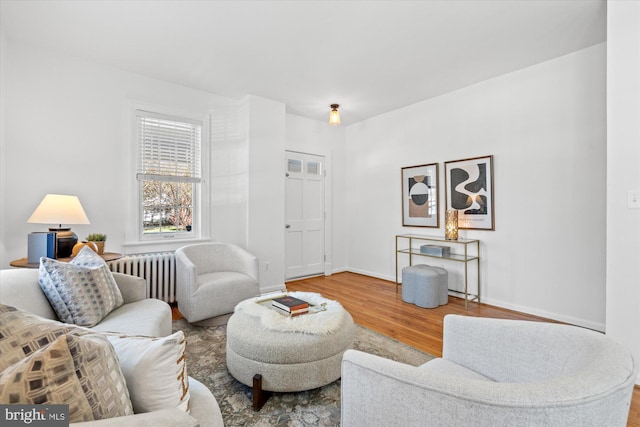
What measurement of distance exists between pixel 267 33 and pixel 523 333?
279 cm

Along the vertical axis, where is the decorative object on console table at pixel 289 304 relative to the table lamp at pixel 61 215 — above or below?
below

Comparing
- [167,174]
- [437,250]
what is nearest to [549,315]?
[437,250]

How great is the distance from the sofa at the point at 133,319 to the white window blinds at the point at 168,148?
5.67 ft

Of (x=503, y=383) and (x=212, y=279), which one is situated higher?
(x=503, y=383)

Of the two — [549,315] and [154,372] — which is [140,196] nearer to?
[154,372]

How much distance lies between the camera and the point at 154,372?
833mm

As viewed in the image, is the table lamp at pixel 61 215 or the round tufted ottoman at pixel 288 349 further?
the table lamp at pixel 61 215

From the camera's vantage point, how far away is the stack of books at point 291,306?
2.00 m

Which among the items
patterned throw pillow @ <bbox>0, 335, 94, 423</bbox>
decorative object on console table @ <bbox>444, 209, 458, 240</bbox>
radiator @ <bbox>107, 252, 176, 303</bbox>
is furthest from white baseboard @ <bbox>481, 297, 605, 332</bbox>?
patterned throw pillow @ <bbox>0, 335, 94, 423</bbox>

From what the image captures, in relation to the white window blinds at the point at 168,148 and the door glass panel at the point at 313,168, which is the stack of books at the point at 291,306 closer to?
the white window blinds at the point at 168,148

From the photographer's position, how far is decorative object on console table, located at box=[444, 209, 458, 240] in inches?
146

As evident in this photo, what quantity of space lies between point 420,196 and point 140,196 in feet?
11.7

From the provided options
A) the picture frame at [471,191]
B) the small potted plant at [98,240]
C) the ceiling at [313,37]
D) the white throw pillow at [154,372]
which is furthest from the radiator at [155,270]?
the picture frame at [471,191]

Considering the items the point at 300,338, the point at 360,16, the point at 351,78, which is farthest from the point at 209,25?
the point at 300,338
